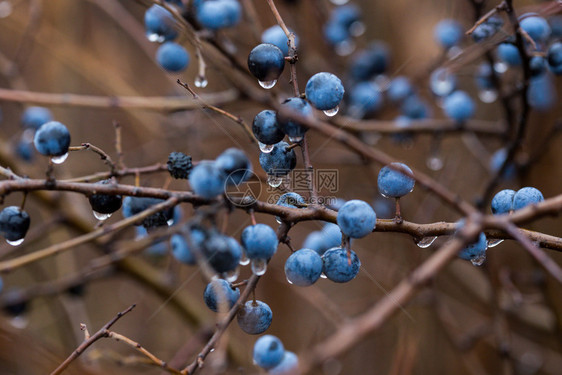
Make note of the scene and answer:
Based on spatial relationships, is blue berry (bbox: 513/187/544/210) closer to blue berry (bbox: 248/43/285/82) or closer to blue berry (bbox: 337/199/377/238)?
blue berry (bbox: 337/199/377/238)

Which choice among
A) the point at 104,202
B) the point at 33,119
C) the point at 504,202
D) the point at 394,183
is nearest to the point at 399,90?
the point at 504,202

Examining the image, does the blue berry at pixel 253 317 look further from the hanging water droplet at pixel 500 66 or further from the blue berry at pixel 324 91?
the hanging water droplet at pixel 500 66

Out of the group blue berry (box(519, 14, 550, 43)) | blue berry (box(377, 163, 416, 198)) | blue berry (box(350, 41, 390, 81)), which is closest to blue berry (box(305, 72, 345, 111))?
blue berry (box(377, 163, 416, 198))

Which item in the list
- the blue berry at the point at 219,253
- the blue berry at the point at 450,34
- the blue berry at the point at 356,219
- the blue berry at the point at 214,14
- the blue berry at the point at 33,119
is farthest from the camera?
the blue berry at the point at 450,34

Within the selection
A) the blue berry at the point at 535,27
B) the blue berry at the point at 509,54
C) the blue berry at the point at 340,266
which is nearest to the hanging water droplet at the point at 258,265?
the blue berry at the point at 340,266

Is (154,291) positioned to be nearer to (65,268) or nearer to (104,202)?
(65,268)
